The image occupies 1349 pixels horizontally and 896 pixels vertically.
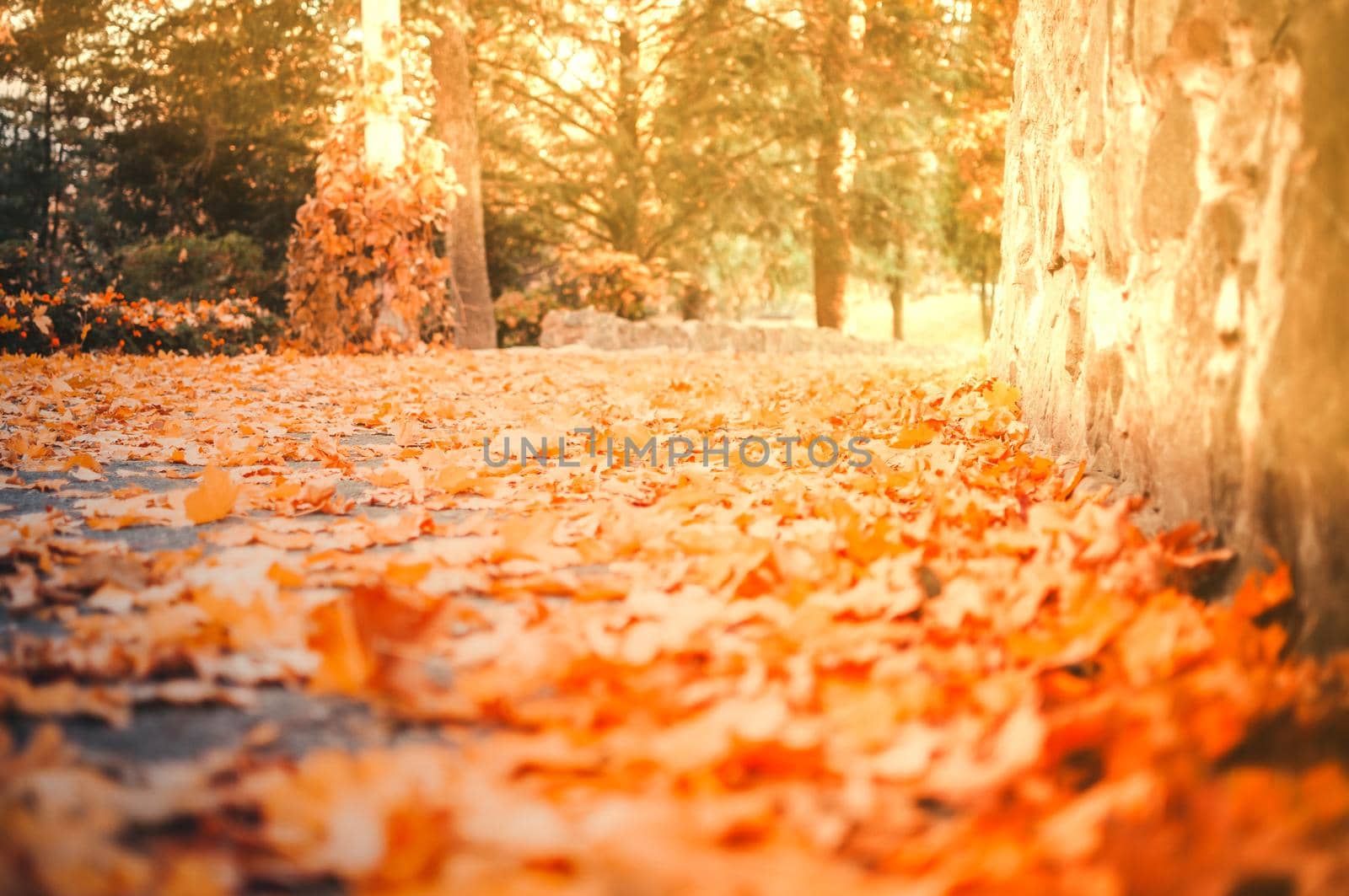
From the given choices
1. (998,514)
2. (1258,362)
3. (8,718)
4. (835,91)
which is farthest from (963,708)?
(835,91)

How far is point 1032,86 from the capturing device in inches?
165

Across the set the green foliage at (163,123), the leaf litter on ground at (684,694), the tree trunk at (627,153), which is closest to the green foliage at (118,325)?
the green foliage at (163,123)

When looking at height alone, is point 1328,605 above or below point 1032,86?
below

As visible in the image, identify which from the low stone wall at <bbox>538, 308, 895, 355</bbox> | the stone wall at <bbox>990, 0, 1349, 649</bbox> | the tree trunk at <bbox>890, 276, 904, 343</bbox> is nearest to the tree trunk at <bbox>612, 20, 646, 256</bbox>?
the low stone wall at <bbox>538, 308, 895, 355</bbox>

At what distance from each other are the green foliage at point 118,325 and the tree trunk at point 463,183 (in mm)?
2317

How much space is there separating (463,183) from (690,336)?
384 centimetres

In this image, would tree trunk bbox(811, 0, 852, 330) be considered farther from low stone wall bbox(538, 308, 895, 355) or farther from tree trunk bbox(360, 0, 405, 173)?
tree trunk bbox(360, 0, 405, 173)

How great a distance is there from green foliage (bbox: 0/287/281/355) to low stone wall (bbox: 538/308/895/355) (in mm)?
3909

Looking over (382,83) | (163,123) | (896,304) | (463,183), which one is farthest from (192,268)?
(896,304)

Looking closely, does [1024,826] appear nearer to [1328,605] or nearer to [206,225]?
[1328,605]

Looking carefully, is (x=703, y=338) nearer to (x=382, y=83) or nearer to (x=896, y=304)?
(x=382, y=83)

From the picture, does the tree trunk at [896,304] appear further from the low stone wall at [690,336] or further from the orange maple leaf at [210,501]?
the orange maple leaf at [210,501]

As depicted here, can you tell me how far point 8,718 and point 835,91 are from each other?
13993 millimetres

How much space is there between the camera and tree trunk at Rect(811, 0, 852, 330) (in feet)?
44.1
